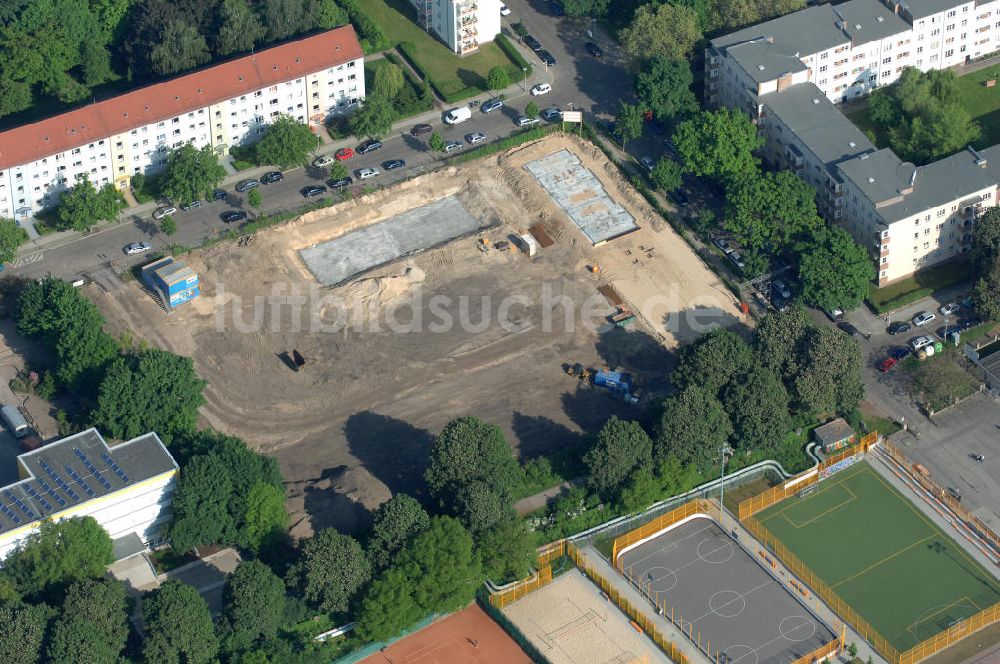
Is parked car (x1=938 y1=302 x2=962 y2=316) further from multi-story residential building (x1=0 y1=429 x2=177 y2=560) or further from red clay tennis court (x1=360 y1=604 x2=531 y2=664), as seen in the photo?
multi-story residential building (x1=0 y1=429 x2=177 y2=560)

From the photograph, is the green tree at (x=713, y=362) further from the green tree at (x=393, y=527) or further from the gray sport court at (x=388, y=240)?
the gray sport court at (x=388, y=240)

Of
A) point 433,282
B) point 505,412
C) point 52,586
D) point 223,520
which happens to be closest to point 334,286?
point 433,282

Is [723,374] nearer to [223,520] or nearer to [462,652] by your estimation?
[462,652]

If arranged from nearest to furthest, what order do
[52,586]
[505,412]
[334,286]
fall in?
1. [52,586]
2. [505,412]
3. [334,286]

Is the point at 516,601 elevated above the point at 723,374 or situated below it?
below

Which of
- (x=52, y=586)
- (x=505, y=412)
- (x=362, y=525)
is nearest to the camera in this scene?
(x=52, y=586)

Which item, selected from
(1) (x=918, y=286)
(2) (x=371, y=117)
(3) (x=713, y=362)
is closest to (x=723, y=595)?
(3) (x=713, y=362)

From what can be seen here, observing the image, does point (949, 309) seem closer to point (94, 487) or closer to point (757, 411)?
point (757, 411)
